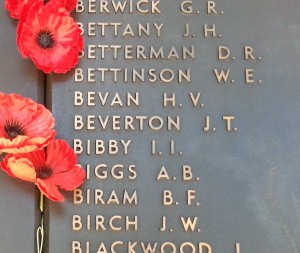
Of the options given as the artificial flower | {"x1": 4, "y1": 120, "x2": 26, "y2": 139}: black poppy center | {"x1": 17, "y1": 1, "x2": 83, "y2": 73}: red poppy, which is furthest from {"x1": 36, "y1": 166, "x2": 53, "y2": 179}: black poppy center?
the artificial flower

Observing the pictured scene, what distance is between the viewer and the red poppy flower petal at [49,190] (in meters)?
1.63

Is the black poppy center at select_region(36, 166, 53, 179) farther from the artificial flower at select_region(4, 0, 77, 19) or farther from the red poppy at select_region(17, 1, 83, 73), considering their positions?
the artificial flower at select_region(4, 0, 77, 19)

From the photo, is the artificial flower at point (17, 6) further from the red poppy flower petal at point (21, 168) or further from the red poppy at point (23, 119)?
the red poppy flower petal at point (21, 168)

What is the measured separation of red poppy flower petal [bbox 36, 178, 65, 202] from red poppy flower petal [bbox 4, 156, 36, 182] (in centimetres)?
3

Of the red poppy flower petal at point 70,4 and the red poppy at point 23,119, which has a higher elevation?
the red poppy flower petal at point 70,4

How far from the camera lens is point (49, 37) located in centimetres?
178

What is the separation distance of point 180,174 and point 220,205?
142mm

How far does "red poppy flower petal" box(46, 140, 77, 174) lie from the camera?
1686mm

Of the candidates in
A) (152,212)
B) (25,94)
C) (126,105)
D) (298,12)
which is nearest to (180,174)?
(152,212)

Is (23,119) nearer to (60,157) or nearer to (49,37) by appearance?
(60,157)

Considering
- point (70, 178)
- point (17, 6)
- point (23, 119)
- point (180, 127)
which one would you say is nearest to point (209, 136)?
point (180, 127)

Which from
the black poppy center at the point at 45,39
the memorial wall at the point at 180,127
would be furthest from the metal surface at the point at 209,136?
the black poppy center at the point at 45,39

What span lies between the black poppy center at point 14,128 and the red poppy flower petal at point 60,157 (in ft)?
0.30

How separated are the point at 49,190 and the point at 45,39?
0.45 m
